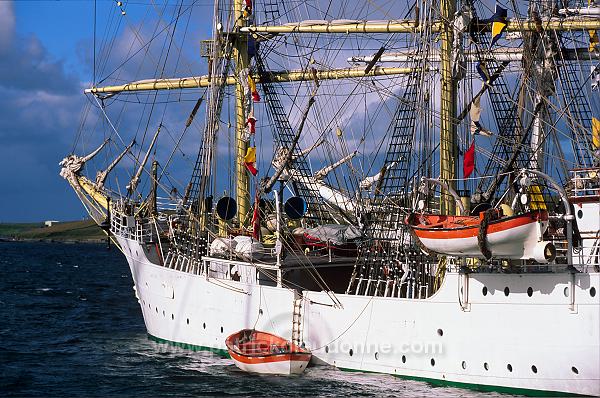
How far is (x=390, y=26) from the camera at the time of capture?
3294 centimetres

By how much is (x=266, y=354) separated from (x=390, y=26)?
41.1 feet

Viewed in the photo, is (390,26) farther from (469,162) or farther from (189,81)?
(189,81)

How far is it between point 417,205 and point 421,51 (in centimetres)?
508

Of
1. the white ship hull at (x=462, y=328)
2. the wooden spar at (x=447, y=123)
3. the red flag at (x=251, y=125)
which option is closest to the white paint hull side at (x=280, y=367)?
the white ship hull at (x=462, y=328)

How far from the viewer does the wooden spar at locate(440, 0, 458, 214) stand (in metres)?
28.1

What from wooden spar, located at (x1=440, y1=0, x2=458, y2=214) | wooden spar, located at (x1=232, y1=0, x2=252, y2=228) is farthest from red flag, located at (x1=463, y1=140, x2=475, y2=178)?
wooden spar, located at (x1=232, y1=0, x2=252, y2=228)

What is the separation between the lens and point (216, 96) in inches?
1337

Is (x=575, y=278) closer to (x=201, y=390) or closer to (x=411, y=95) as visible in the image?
(x=411, y=95)

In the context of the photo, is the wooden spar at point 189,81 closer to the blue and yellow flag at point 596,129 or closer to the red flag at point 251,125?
the red flag at point 251,125

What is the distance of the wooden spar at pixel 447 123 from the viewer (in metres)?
28.1

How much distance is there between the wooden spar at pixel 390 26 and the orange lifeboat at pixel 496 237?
335 inches

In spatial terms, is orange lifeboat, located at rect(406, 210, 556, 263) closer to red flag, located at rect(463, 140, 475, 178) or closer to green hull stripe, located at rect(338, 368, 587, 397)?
green hull stripe, located at rect(338, 368, 587, 397)

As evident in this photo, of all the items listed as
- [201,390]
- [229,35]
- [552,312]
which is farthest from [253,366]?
[229,35]

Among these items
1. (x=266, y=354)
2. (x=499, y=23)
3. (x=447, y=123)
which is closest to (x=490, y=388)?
(x=266, y=354)
